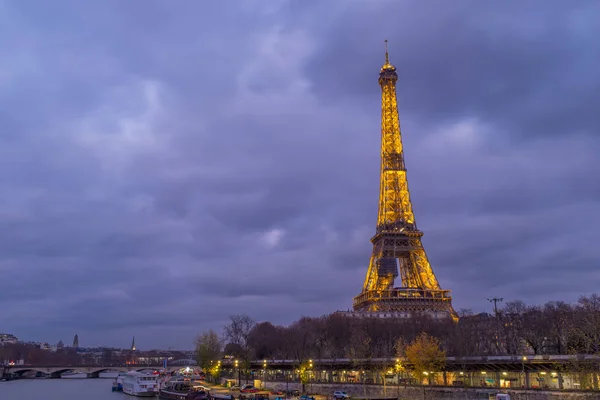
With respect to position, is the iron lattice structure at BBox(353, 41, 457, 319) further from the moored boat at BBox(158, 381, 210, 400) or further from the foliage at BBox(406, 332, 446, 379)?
the moored boat at BBox(158, 381, 210, 400)

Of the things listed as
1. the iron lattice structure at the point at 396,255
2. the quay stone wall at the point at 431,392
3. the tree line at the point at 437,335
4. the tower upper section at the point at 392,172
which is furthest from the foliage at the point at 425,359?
the tower upper section at the point at 392,172

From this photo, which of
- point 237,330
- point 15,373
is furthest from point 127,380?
point 15,373

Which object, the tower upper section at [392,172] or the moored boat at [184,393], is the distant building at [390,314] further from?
the moored boat at [184,393]

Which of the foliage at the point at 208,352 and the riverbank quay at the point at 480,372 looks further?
the foliage at the point at 208,352

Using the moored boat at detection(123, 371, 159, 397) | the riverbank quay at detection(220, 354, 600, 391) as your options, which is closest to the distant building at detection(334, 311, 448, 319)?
the riverbank quay at detection(220, 354, 600, 391)

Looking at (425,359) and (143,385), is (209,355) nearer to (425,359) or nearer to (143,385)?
(143,385)

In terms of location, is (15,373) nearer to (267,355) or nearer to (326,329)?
(267,355)
